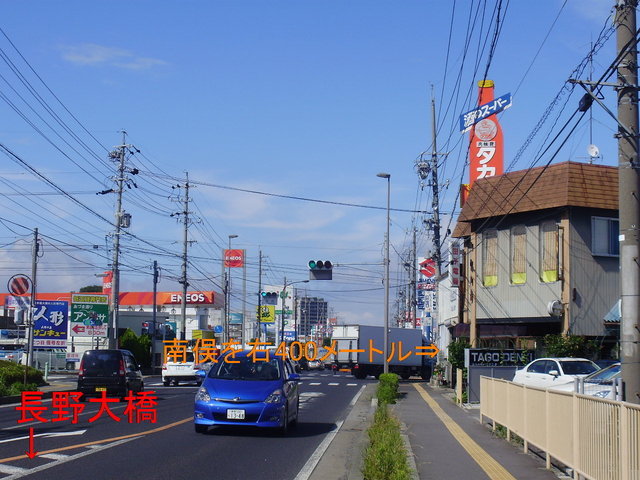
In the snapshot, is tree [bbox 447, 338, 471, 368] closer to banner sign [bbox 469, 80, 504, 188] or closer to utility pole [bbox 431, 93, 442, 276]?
utility pole [bbox 431, 93, 442, 276]

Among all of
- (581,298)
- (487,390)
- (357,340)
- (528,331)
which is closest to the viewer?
(487,390)

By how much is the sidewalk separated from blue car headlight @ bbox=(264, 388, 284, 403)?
1325 mm

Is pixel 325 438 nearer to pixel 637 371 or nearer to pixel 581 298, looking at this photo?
pixel 637 371

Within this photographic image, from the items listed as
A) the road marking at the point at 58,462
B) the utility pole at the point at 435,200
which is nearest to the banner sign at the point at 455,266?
the utility pole at the point at 435,200

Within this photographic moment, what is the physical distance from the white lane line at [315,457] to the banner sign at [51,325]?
67.7 feet

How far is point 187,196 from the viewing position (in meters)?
59.2

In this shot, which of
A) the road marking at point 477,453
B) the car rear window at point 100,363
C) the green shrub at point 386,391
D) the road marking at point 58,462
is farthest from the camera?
the car rear window at point 100,363

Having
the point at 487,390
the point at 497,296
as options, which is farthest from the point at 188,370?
the point at 487,390

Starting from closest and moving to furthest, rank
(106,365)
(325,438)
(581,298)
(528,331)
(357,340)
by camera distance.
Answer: (325,438) < (106,365) < (581,298) < (528,331) < (357,340)

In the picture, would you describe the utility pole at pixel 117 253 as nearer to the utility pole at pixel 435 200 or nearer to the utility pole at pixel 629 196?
the utility pole at pixel 435 200

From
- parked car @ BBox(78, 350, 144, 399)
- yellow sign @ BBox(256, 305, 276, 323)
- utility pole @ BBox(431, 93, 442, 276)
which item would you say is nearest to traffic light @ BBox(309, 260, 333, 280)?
utility pole @ BBox(431, 93, 442, 276)

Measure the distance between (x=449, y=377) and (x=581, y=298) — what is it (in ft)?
35.9

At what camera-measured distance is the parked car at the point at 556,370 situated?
20922 mm

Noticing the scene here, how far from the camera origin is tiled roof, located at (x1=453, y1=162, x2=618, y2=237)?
93.7 feet
